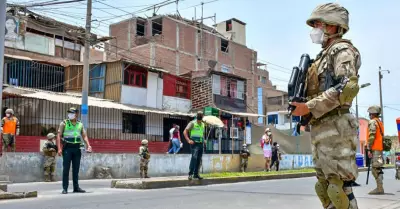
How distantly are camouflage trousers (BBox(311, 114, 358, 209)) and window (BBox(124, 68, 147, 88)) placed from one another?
74.2 ft

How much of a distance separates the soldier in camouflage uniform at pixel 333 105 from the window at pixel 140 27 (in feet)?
128

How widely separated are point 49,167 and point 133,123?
12460 millimetres

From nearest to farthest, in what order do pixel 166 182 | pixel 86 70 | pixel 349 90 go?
pixel 349 90 < pixel 166 182 < pixel 86 70

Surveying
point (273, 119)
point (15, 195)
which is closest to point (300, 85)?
point (15, 195)

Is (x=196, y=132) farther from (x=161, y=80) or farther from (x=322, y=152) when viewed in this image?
(x=161, y=80)

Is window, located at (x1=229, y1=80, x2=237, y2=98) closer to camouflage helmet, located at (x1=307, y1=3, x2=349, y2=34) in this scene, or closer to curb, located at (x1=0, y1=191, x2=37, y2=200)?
curb, located at (x1=0, y1=191, x2=37, y2=200)

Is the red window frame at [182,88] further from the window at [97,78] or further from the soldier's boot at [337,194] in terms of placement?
the soldier's boot at [337,194]

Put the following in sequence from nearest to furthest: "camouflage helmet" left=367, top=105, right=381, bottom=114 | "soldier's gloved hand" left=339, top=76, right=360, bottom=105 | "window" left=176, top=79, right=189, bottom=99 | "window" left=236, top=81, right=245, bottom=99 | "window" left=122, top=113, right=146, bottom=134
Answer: "soldier's gloved hand" left=339, top=76, right=360, bottom=105 → "camouflage helmet" left=367, top=105, right=381, bottom=114 → "window" left=122, top=113, right=146, bottom=134 → "window" left=176, top=79, right=189, bottom=99 → "window" left=236, top=81, right=245, bottom=99

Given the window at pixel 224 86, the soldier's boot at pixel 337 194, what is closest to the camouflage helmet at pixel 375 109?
the soldier's boot at pixel 337 194

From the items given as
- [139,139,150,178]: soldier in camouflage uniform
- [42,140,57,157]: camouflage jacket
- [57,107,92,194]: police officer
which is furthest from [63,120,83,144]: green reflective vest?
[139,139,150,178]: soldier in camouflage uniform

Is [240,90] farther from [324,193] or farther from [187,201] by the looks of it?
[324,193]

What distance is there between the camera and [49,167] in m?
12.4

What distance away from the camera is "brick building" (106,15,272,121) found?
39406 millimetres

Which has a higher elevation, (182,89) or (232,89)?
(232,89)
